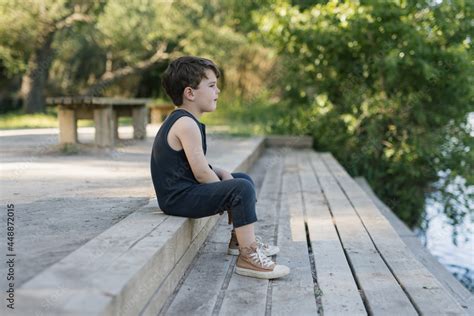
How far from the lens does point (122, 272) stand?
1739 mm

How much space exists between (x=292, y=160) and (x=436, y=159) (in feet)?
5.97

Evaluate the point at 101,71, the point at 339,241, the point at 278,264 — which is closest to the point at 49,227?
the point at 278,264

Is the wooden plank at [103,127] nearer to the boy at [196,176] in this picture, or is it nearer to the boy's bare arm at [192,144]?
the boy at [196,176]

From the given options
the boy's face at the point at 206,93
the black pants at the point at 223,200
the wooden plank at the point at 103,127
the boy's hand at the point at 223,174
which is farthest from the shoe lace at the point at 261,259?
the wooden plank at the point at 103,127

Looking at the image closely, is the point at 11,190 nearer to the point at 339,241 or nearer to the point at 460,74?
the point at 339,241

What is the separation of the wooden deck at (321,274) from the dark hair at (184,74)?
2.70ft

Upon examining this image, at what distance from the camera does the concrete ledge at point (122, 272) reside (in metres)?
1.51

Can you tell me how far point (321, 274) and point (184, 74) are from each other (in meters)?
1.10

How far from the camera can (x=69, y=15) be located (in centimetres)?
1336

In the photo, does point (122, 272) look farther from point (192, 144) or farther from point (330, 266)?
point (330, 266)

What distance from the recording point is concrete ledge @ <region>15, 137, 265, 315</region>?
4.97ft

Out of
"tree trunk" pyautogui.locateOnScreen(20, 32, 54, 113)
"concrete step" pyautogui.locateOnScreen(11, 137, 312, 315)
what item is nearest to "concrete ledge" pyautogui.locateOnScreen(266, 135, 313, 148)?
"concrete step" pyautogui.locateOnScreen(11, 137, 312, 315)

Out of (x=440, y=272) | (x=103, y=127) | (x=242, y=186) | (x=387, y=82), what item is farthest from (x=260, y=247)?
(x=387, y=82)

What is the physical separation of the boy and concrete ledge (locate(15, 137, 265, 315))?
12cm
